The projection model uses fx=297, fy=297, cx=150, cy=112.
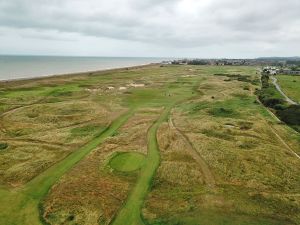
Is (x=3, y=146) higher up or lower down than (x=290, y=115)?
higher up

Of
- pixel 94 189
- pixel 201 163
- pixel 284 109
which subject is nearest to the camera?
pixel 94 189

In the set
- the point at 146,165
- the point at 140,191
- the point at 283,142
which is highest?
the point at 146,165

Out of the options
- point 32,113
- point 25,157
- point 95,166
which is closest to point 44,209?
point 95,166

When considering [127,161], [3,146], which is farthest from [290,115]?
[3,146]

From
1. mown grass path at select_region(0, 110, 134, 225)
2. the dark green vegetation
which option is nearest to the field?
mown grass path at select_region(0, 110, 134, 225)

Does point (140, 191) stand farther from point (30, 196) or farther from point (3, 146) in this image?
point (3, 146)

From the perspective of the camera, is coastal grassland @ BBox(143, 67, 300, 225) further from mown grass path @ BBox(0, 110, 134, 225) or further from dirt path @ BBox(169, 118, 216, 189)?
mown grass path @ BBox(0, 110, 134, 225)

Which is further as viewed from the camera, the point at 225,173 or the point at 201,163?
the point at 201,163

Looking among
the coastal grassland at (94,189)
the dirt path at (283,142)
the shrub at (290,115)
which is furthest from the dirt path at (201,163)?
the shrub at (290,115)

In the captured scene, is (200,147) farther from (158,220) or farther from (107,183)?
(158,220)
